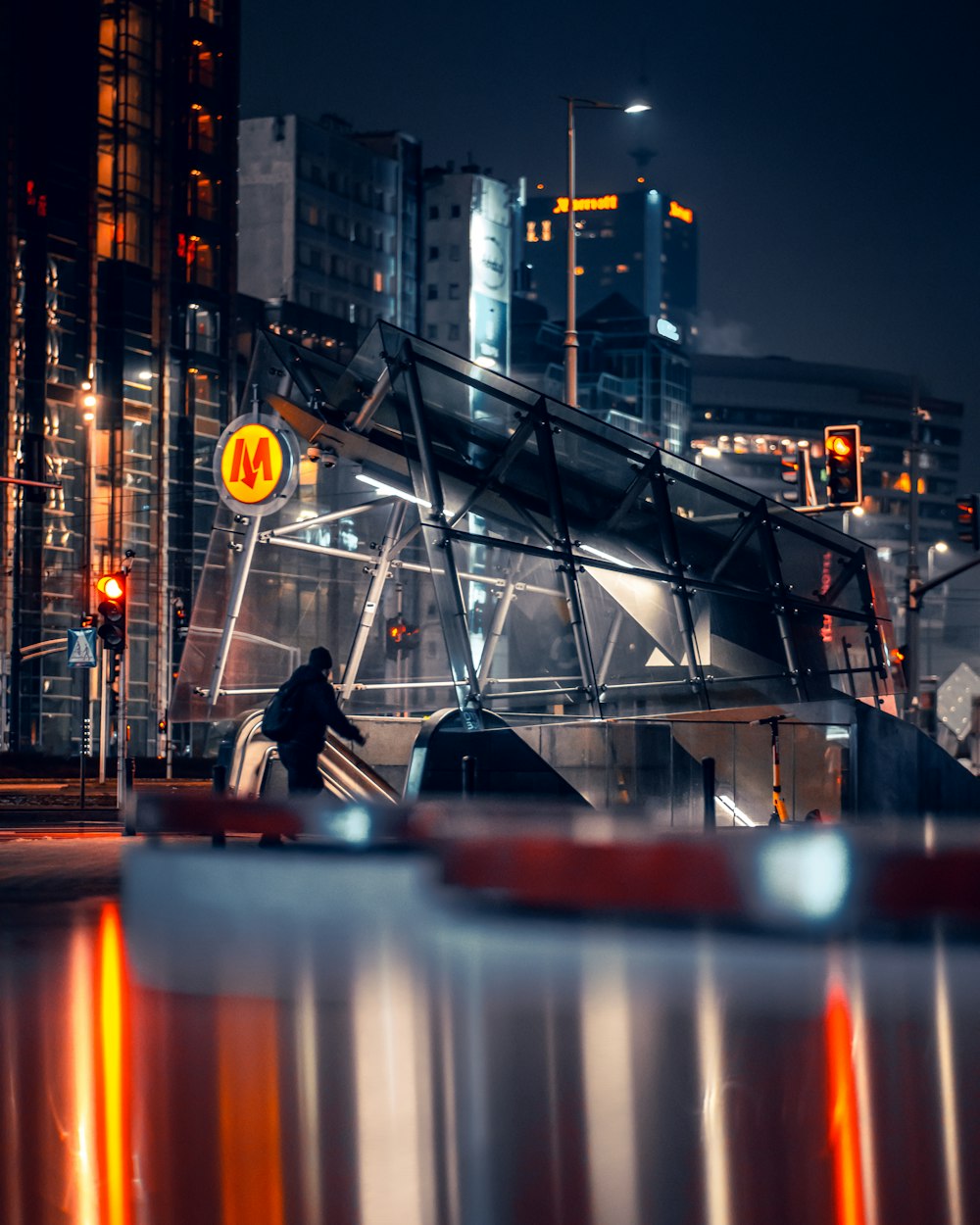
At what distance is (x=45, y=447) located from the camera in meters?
72.6

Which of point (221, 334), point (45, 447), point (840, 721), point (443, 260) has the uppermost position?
point (443, 260)

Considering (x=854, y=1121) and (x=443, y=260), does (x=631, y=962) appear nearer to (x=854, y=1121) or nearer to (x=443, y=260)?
(x=854, y=1121)

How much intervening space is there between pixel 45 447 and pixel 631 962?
6414 cm

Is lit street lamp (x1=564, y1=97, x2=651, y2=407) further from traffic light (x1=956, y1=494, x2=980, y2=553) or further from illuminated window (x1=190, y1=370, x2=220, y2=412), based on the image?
illuminated window (x1=190, y1=370, x2=220, y2=412)

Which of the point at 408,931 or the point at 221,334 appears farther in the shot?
the point at 221,334

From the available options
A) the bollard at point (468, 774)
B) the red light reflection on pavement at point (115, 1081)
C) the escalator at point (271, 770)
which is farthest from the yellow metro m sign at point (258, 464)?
the red light reflection on pavement at point (115, 1081)

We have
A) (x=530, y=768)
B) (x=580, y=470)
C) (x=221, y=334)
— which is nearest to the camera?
(x=530, y=768)

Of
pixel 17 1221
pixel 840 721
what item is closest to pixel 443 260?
pixel 840 721

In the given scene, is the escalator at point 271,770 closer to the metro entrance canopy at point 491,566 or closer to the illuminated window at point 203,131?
the metro entrance canopy at point 491,566

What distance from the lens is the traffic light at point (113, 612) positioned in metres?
27.7

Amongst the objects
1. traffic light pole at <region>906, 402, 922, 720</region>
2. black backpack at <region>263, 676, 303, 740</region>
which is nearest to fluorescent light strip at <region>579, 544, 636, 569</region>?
black backpack at <region>263, 676, 303, 740</region>

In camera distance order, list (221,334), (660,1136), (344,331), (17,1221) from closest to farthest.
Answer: (17,1221), (660,1136), (221,334), (344,331)

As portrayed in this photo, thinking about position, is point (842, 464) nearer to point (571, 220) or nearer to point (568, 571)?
point (568, 571)

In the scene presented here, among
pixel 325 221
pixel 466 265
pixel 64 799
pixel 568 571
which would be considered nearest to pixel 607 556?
pixel 568 571
